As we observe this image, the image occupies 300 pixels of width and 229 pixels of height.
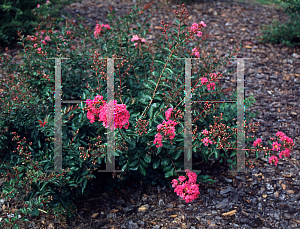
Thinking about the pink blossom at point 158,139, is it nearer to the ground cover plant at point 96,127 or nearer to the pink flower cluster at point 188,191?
the ground cover plant at point 96,127

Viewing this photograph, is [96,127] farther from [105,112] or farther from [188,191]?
[188,191]

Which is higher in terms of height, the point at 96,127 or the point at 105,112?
the point at 105,112

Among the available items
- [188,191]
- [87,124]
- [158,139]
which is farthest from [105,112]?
[188,191]

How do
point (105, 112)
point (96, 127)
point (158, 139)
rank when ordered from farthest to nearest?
point (96, 127), point (158, 139), point (105, 112)

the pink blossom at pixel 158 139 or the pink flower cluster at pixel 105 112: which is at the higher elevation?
the pink flower cluster at pixel 105 112

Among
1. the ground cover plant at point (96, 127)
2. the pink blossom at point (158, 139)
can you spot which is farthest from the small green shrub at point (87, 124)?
the pink blossom at point (158, 139)

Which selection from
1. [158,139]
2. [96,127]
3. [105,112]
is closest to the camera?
[105,112]

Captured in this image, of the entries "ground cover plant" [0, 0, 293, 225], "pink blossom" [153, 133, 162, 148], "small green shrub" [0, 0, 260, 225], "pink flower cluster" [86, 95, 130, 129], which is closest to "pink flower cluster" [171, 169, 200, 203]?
"ground cover plant" [0, 0, 293, 225]

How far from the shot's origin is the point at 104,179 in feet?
9.17

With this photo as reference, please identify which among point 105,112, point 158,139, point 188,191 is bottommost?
point 188,191

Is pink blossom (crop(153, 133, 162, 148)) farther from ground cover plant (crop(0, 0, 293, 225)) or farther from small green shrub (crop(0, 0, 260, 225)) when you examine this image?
small green shrub (crop(0, 0, 260, 225))

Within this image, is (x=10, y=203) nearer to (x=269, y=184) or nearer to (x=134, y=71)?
(x=134, y=71)

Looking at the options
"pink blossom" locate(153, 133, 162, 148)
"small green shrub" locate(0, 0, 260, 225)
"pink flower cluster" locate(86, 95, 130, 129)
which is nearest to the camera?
"pink flower cluster" locate(86, 95, 130, 129)

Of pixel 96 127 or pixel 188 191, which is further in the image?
pixel 96 127
